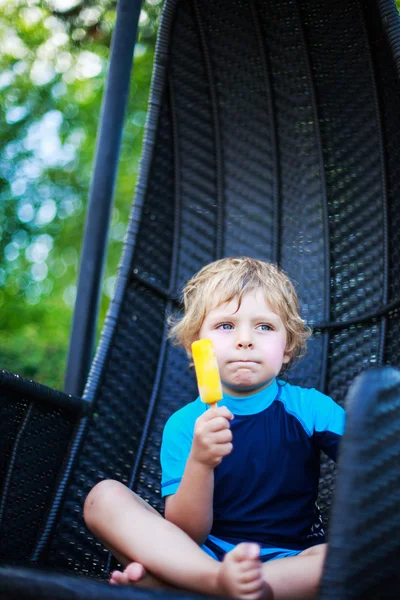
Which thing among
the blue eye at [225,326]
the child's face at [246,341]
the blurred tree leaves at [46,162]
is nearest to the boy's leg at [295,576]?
the child's face at [246,341]

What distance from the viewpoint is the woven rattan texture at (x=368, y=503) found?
799mm

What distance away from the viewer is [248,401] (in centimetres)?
145

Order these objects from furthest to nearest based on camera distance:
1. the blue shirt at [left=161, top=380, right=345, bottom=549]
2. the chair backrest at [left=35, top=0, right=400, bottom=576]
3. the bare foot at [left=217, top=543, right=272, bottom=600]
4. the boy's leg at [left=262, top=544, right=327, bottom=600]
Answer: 1. the chair backrest at [left=35, top=0, right=400, bottom=576]
2. the blue shirt at [left=161, top=380, right=345, bottom=549]
3. the boy's leg at [left=262, top=544, right=327, bottom=600]
4. the bare foot at [left=217, top=543, right=272, bottom=600]

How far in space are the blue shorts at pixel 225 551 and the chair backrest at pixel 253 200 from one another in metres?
0.39

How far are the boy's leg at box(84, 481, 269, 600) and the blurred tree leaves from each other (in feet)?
18.7

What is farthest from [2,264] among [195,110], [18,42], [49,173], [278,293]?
[278,293]

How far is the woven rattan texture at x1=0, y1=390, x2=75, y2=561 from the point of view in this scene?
150cm

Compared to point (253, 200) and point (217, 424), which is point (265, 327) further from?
point (253, 200)

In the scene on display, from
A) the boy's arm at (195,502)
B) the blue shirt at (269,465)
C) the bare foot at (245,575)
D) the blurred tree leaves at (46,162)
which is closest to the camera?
the bare foot at (245,575)

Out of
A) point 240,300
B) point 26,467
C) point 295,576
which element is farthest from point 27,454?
point 295,576

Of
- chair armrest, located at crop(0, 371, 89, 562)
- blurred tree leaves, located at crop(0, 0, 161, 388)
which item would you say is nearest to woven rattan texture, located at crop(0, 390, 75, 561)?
chair armrest, located at crop(0, 371, 89, 562)

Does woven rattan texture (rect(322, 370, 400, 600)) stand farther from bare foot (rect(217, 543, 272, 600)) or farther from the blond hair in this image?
the blond hair

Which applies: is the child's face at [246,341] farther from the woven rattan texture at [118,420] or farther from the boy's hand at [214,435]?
the woven rattan texture at [118,420]

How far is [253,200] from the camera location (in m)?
2.06
